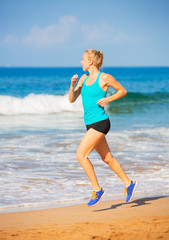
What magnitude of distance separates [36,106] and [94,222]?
19.0m

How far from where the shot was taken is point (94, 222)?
14.1 feet

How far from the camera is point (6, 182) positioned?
6.32m

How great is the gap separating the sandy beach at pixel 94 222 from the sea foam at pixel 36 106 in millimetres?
16252

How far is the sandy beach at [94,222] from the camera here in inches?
151

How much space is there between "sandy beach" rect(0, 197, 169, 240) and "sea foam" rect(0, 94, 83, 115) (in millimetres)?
16252

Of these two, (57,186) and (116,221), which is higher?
(116,221)

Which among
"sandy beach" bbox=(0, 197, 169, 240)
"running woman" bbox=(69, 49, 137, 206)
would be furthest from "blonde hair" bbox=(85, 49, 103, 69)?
"sandy beach" bbox=(0, 197, 169, 240)

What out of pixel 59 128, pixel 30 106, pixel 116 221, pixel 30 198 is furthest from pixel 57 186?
pixel 30 106

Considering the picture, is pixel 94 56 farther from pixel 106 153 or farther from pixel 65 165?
pixel 65 165

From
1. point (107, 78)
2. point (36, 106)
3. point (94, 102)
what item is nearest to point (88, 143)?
point (94, 102)

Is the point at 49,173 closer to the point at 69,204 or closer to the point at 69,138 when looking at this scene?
the point at 69,204

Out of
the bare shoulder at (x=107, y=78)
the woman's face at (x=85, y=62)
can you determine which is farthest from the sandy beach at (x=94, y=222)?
the woman's face at (x=85, y=62)

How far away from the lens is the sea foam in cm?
2184

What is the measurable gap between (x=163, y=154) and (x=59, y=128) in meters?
5.29
